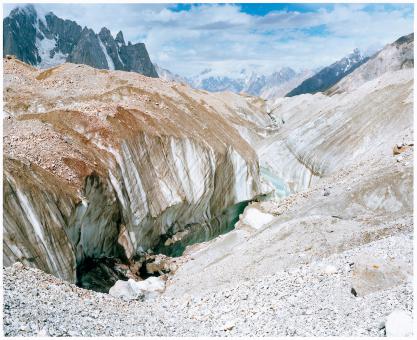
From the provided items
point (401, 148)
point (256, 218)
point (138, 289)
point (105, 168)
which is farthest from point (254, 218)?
point (138, 289)

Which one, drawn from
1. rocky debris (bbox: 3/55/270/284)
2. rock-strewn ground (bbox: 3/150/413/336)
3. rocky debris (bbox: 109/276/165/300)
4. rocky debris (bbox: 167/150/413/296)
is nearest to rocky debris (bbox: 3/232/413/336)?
rock-strewn ground (bbox: 3/150/413/336)

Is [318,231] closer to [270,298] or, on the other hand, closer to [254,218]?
A: [270,298]

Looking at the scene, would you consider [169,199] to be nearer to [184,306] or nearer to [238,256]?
[238,256]

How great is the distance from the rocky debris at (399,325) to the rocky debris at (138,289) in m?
16.9

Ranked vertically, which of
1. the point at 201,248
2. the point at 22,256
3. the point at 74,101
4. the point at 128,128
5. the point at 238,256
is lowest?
the point at 201,248

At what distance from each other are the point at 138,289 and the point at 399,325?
1954cm

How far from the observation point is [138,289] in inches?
1216

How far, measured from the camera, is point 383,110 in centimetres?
5931

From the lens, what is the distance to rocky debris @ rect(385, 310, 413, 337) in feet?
46.2

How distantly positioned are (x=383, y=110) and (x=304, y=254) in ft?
123

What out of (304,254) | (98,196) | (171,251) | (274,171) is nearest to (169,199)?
(171,251)

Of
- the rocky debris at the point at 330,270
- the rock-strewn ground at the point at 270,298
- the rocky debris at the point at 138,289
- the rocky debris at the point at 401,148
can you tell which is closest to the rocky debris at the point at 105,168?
the rocky debris at the point at 138,289

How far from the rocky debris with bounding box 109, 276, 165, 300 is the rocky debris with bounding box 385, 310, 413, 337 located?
16.9 metres

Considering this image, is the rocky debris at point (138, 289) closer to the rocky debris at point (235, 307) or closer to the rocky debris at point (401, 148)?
the rocky debris at point (235, 307)
